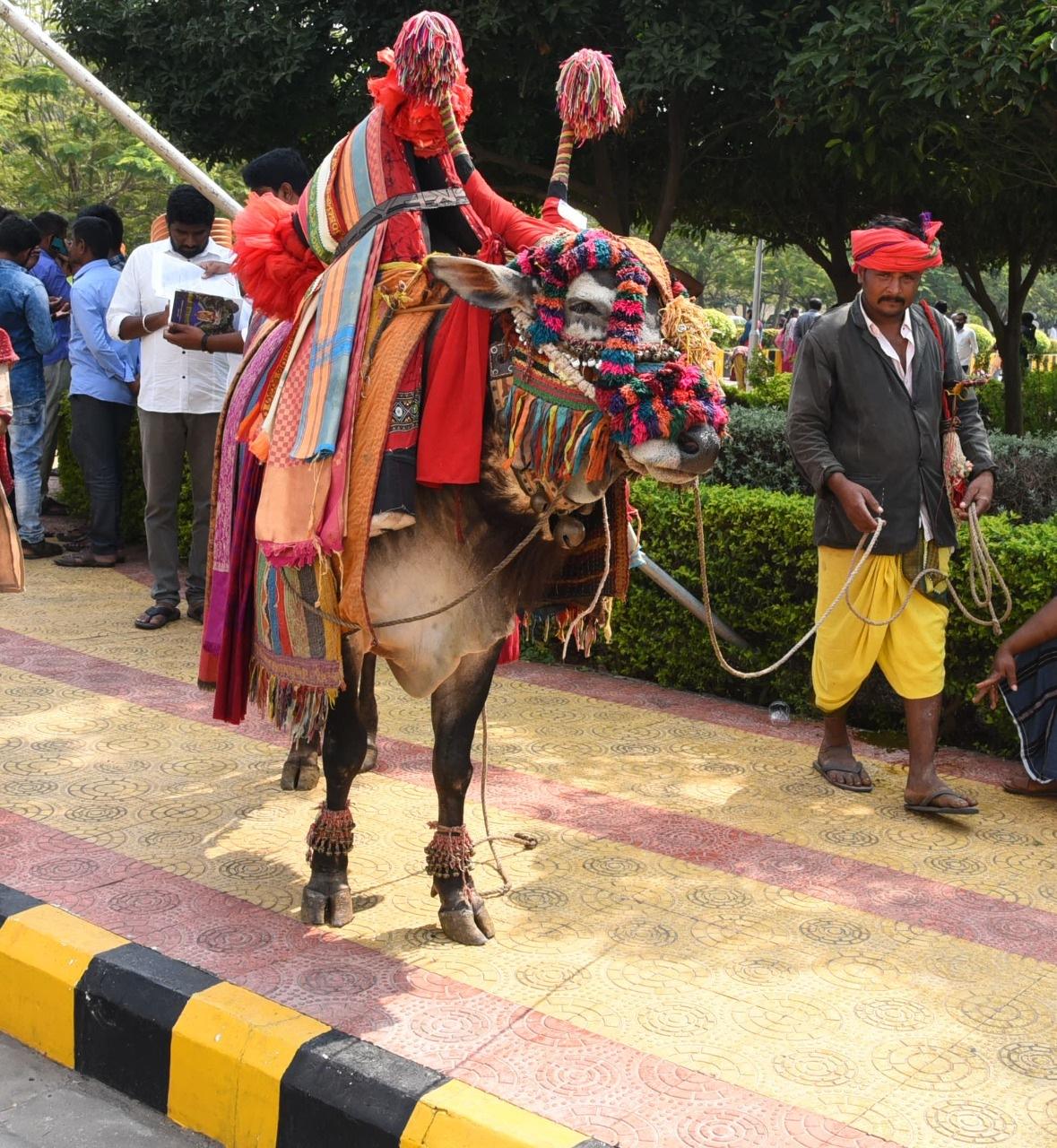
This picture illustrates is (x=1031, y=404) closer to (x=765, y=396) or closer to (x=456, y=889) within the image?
(x=765, y=396)

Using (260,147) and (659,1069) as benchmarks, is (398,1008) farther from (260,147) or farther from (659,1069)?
(260,147)

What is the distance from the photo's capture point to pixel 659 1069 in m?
3.38

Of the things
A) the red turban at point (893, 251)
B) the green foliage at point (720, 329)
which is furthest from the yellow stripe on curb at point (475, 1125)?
the red turban at point (893, 251)

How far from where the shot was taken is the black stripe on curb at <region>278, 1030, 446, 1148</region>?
3215mm

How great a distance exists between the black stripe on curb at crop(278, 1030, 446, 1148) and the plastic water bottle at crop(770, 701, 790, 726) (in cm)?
338

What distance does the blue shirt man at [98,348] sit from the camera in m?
8.80

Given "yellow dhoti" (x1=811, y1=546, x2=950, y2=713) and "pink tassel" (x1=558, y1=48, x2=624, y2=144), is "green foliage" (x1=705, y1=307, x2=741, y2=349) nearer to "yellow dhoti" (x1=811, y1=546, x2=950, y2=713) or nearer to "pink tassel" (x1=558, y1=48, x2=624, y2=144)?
"pink tassel" (x1=558, y1=48, x2=624, y2=144)

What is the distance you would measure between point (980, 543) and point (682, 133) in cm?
714

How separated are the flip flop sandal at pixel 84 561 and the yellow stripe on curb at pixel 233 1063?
6017mm

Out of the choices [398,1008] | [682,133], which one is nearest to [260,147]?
[682,133]

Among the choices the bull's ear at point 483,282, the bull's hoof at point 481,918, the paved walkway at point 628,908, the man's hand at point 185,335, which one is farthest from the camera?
the man's hand at point 185,335

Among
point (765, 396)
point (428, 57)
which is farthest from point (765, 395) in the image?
point (428, 57)

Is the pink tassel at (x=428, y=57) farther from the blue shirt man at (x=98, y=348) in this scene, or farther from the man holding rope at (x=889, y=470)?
the blue shirt man at (x=98, y=348)

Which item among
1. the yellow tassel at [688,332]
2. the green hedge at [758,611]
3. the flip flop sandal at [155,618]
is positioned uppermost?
the yellow tassel at [688,332]
